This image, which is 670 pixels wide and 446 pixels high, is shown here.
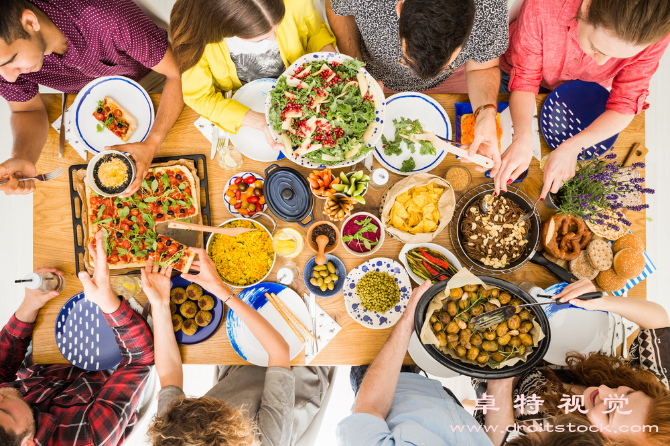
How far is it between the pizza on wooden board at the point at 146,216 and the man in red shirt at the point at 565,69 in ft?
5.77

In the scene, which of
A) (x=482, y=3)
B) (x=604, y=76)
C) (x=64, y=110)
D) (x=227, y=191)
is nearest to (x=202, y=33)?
(x=227, y=191)

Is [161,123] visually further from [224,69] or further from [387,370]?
[387,370]

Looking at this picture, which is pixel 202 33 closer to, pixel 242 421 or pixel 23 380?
pixel 242 421

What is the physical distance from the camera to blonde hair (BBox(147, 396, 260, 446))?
1.55m

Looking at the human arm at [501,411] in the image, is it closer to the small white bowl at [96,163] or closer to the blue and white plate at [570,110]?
the blue and white plate at [570,110]

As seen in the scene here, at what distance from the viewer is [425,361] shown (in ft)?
6.10

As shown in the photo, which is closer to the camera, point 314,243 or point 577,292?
point 577,292

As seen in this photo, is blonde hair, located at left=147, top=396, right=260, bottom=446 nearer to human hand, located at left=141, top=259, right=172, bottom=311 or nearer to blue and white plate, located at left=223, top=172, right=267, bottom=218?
human hand, located at left=141, top=259, right=172, bottom=311

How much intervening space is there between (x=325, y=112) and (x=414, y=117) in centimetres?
56

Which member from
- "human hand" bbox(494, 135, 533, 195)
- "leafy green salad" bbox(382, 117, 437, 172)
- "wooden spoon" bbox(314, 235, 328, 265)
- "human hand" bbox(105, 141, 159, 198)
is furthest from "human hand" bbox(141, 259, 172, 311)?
"human hand" bbox(494, 135, 533, 195)

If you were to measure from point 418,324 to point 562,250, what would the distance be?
939 mm

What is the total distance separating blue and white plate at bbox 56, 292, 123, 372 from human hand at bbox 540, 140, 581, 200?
264cm

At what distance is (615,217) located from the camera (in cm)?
178

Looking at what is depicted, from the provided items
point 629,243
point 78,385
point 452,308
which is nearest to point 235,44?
point 452,308
